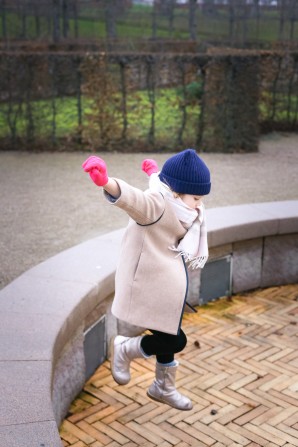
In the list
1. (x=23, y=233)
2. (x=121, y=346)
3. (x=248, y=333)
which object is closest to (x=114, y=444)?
(x=121, y=346)

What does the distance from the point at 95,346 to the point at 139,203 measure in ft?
5.12

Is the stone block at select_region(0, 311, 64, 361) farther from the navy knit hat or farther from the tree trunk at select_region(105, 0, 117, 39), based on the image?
the tree trunk at select_region(105, 0, 117, 39)

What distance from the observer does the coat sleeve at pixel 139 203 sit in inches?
122

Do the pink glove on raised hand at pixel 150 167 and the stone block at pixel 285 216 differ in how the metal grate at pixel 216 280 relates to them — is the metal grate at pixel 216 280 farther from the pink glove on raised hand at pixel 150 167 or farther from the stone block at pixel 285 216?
the pink glove on raised hand at pixel 150 167

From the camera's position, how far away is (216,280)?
5.61m

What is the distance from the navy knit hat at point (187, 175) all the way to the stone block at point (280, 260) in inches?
96.7

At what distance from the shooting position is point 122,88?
9.85m

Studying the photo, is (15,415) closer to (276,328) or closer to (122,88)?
(276,328)

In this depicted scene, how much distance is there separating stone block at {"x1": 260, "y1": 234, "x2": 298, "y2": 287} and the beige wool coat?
93.3 inches

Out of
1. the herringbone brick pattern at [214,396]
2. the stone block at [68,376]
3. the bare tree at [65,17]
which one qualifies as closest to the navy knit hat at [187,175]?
the stone block at [68,376]

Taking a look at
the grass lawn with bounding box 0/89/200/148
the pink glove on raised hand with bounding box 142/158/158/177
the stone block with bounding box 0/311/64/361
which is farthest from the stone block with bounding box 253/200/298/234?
the grass lawn with bounding box 0/89/200/148

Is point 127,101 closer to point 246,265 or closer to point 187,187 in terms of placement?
point 246,265

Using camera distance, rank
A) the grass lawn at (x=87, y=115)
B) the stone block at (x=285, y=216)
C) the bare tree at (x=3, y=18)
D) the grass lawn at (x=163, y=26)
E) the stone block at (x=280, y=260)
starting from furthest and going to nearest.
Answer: the grass lawn at (x=163, y=26)
the bare tree at (x=3, y=18)
the grass lawn at (x=87, y=115)
the stone block at (x=280, y=260)
the stone block at (x=285, y=216)

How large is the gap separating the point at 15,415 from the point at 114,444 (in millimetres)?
914
